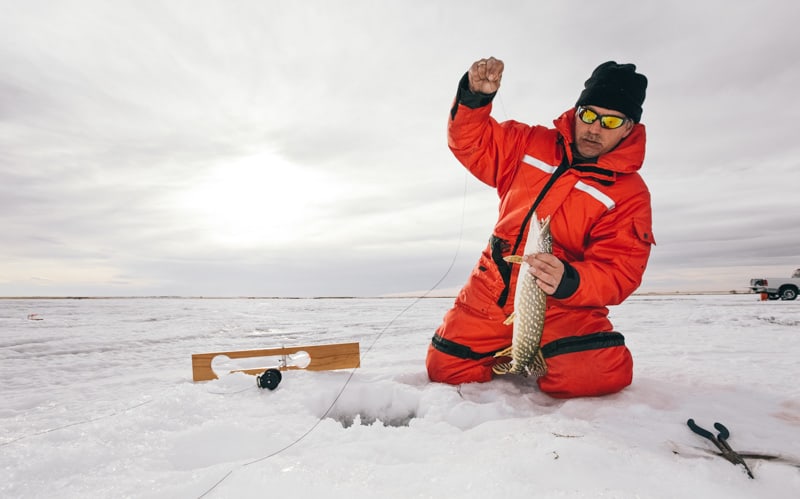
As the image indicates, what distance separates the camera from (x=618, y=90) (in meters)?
2.75

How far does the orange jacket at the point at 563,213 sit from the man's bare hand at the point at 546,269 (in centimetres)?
17

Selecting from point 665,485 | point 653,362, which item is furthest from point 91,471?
point 653,362

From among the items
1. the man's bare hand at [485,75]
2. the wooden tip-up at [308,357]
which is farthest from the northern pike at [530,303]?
the wooden tip-up at [308,357]

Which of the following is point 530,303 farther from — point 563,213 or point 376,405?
point 376,405

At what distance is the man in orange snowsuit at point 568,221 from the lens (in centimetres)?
269

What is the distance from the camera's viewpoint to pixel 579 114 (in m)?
2.83

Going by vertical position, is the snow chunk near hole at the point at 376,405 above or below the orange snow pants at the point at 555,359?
below

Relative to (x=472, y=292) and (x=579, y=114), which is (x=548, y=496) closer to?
(x=472, y=292)

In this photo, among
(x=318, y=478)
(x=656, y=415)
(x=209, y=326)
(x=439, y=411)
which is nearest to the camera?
(x=318, y=478)

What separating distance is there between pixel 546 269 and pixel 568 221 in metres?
0.63

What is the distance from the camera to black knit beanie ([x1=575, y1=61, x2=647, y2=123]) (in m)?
2.75

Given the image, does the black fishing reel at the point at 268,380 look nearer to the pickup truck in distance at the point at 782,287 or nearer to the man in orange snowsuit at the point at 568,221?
the man in orange snowsuit at the point at 568,221

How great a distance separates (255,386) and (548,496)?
2129 millimetres

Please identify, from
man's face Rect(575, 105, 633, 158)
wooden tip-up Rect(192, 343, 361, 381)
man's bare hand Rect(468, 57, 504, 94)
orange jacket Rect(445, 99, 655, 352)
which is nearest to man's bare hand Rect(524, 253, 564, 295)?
orange jacket Rect(445, 99, 655, 352)
